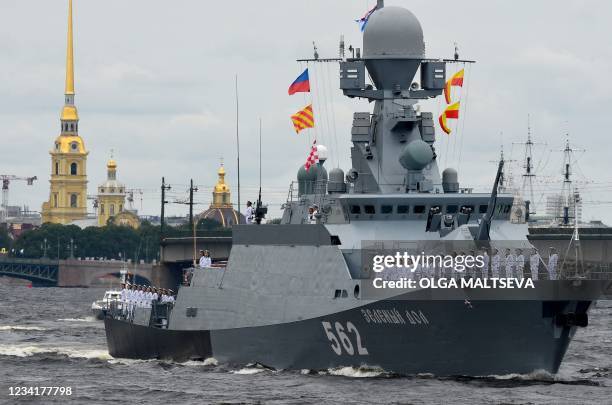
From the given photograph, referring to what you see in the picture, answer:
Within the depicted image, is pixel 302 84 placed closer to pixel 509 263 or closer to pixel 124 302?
pixel 509 263

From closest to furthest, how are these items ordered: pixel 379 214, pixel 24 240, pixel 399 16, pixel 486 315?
1. pixel 486 315
2. pixel 379 214
3. pixel 399 16
4. pixel 24 240

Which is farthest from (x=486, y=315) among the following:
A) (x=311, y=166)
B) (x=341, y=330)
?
(x=311, y=166)

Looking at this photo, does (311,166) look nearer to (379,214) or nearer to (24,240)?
(379,214)

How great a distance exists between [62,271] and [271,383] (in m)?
129

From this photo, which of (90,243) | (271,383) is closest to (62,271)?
(90,243)

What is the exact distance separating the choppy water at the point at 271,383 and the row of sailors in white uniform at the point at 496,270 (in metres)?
2.21

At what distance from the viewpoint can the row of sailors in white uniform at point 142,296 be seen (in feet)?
153

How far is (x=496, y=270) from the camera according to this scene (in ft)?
115

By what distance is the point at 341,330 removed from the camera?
35406mm

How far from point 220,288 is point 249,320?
88.9 inches

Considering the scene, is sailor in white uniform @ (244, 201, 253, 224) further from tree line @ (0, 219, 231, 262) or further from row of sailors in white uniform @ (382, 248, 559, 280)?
tree line @ (0, 219, 231, 262)

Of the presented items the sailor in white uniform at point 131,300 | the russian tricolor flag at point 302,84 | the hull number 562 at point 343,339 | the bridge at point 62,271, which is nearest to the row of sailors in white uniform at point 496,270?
the hull number 562 at point 343,339

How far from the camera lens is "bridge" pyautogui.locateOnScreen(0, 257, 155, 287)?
15962 cm

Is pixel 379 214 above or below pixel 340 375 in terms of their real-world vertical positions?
above
